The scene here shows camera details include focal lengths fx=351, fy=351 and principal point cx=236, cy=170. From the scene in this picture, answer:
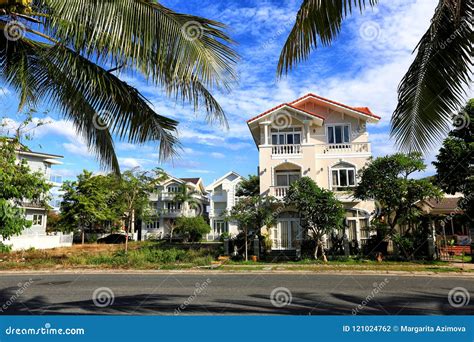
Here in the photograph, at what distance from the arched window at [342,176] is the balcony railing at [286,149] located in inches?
104

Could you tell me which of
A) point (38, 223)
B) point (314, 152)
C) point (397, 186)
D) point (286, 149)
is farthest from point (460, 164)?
point (38, 223)

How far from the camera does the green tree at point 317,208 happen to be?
1777cm

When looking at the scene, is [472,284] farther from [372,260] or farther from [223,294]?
[223,294]

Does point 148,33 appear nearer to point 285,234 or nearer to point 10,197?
point 10,197

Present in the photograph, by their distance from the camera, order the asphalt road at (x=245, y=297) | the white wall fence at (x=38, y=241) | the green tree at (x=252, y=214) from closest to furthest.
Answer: the asphalt road at (x=245, y=297)
the green tree at (x=252, y=214)
the white wall fence at (x=38, y=241)

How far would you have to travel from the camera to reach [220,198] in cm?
4831

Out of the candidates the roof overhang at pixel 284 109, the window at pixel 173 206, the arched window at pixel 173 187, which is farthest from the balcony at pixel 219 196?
the roof overhang at pixel 284 109

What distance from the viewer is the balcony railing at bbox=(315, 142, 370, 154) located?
23.2m

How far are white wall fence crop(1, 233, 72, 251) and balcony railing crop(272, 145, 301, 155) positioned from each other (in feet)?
66.1

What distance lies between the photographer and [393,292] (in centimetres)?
955

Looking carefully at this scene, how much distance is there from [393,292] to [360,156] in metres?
14.5

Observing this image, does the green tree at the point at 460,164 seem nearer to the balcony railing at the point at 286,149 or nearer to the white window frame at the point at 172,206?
the balcony railing at the point at 286,149

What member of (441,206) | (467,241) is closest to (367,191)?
(467,241)

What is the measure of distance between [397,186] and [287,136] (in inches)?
360
